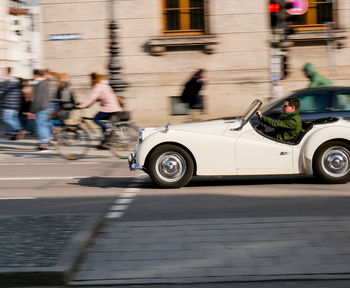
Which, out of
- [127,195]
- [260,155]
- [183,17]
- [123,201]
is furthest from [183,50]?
[123,201]

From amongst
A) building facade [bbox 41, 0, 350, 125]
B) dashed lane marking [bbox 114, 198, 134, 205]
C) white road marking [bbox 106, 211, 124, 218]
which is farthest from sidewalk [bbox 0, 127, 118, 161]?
white road marking [bbox 106, 211, 124, 218]

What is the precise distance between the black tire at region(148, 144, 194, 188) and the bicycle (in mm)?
4140

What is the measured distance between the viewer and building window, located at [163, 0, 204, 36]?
1978cm

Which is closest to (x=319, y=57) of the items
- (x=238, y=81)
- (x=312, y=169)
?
(x=238, y=81)

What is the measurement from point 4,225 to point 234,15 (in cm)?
1404

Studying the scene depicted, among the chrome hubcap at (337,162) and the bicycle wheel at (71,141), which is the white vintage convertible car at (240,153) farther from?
the bicycle wheel at (71,141)

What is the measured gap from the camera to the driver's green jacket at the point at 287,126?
9445 millimetres

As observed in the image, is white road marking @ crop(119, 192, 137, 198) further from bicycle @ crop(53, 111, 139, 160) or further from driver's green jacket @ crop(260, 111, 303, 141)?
bicycle @ crop(53, 111, 139, 160)

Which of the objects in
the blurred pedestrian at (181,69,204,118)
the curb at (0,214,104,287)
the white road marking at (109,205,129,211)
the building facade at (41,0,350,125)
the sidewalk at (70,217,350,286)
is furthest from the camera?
the building facade at (41,0,350,125)

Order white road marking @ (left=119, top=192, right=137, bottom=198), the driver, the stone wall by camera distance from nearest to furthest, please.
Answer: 1. white road marking @ (left=119, top=192, right=137, bottom=198)
2. the driver
3. the stone wall

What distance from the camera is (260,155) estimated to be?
923 cm

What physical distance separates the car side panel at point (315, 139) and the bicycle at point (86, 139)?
15.9ft

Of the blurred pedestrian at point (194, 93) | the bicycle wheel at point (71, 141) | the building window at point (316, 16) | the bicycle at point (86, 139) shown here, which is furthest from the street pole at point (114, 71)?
the building window at point (316, 16)

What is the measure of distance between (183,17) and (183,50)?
1.06 metres
